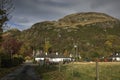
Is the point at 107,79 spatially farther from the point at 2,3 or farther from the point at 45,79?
the point at 2,3

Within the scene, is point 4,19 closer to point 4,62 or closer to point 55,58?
point 4,62

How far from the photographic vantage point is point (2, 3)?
3847 cm

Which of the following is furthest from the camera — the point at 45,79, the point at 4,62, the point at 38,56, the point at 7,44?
the point at 38,56

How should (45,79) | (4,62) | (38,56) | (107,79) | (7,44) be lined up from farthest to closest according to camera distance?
(38,56) < (7,44) < (4,62) < (45,79) < (107,79)

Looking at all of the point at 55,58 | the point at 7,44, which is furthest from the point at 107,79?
the point at 55,58

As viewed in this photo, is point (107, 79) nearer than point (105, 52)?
Yes

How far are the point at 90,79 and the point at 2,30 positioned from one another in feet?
56.8

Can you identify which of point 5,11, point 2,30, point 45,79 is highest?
point 5,11

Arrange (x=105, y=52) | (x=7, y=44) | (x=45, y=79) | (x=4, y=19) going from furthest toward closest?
(x=105, y=52), (x=7, y=44), (x=4, y=19), (x=45, y=79)

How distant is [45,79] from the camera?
96.9ft

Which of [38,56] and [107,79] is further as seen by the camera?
[38,56]

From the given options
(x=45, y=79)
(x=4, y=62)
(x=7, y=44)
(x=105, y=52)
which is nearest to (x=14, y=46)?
(x=7, y=44)

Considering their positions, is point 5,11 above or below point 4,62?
above

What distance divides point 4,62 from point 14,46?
54591mm
